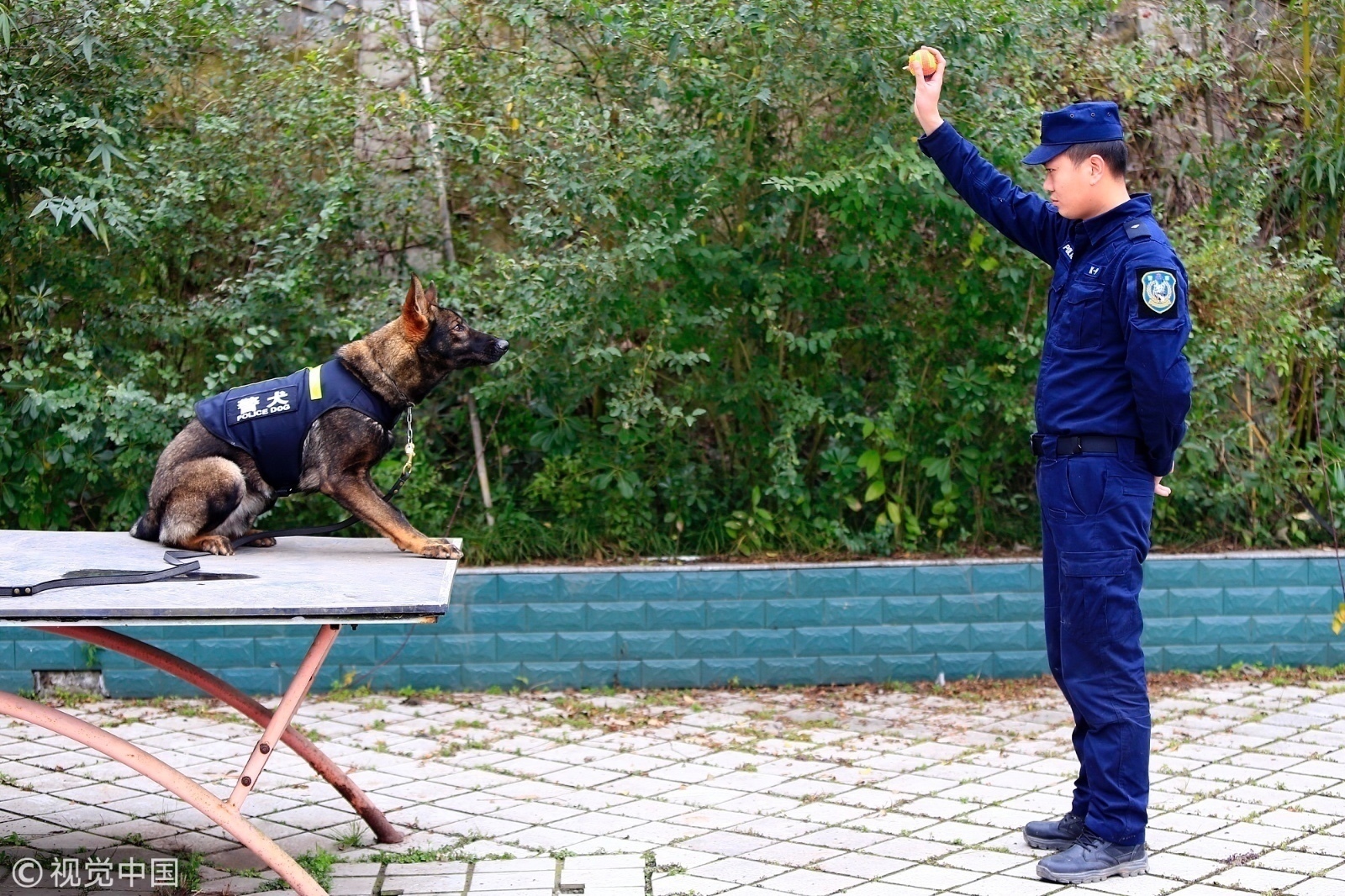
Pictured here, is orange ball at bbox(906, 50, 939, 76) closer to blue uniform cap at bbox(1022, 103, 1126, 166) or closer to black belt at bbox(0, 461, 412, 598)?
blue uniform cap at bbox(1022, 103, 1126, 166)

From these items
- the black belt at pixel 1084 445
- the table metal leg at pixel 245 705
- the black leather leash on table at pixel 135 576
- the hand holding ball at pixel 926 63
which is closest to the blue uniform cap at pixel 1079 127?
the hand holding ball at pixel 926 63

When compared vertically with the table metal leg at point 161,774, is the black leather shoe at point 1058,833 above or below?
below

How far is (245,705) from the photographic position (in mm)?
4238

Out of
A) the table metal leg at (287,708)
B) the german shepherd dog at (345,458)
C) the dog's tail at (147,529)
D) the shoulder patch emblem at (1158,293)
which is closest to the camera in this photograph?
the table metal leg at (287,708)

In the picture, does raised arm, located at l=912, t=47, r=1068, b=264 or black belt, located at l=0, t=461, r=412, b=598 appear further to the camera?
raised arm, located at l=912, t=47, r=1068, b=264

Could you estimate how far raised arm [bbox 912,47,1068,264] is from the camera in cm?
436

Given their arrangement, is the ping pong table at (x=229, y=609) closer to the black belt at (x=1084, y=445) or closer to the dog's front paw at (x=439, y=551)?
the dog's front paw at (x=439, y=551)

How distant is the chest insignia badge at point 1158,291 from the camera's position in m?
3.82

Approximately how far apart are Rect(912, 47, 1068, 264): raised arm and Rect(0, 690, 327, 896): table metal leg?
2990 millimetres

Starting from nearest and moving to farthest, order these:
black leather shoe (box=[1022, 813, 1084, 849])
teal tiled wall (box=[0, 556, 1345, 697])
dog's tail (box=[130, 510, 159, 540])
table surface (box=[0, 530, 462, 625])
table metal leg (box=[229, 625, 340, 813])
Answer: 1. table surface (box=[0, 530, 462, 625])
2. table metal leg (box=[229, 625, 340, 813])
3. black leather shoe (box=[1022, 813, 1084, 849])
4. dog's tail (box=[130, 510, 159, 540])
5. teal tiled wall (box=[0, 556, 1345, 697])

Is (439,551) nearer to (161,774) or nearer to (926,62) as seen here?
(161,774)

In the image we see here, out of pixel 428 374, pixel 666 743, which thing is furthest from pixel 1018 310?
pixel 428 374

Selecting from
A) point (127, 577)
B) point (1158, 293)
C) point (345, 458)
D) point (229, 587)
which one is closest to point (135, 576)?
point (127, 577)

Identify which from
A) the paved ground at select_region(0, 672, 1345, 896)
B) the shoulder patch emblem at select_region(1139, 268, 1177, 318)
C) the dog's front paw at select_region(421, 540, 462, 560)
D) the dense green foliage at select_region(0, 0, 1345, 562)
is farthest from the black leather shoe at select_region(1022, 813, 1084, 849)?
the dense green foliage at select_region(0, 0, 1345, 562)
